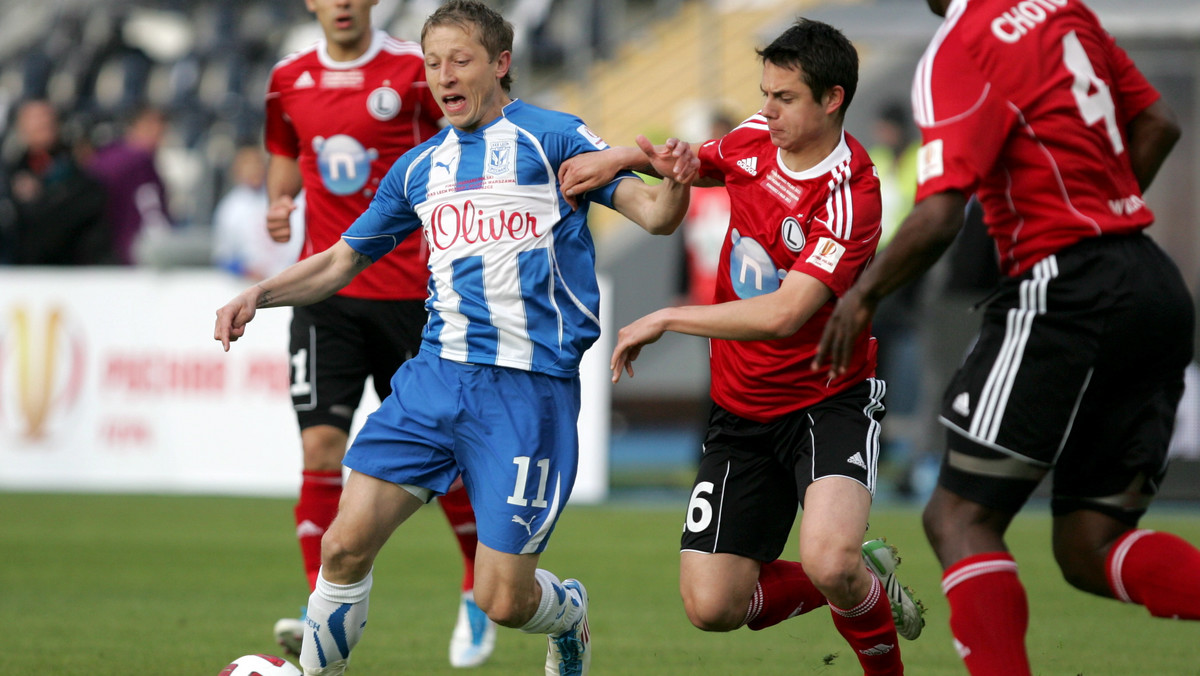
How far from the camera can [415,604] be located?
6973 millimetres

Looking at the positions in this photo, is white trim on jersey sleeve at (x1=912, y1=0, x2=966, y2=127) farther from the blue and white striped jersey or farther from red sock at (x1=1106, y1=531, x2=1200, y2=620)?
red sock at (x1=1106, y1=531, x2=1200, y2=620)

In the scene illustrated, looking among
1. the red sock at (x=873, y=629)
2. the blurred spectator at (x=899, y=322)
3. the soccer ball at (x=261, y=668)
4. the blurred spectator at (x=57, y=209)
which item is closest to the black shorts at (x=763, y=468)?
the red sock at (x=873, y=629)

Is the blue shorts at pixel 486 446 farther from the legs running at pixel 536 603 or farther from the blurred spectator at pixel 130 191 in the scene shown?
the blurred spectator at pixel 130 191

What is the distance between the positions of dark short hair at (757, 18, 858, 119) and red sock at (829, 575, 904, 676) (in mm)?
1511

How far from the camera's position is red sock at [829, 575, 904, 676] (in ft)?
14.6

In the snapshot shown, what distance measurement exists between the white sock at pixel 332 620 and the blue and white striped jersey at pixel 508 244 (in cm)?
78

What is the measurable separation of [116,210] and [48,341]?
259cm

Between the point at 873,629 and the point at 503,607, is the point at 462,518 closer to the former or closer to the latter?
the point at 503,607

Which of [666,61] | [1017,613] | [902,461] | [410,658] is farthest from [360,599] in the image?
[666,61]

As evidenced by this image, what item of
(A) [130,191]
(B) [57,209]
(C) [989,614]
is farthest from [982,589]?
(A) [130,191]

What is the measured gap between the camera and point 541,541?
4.44m

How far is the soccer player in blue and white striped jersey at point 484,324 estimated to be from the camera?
4363 mm

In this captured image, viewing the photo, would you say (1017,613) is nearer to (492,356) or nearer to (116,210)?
(492,356)

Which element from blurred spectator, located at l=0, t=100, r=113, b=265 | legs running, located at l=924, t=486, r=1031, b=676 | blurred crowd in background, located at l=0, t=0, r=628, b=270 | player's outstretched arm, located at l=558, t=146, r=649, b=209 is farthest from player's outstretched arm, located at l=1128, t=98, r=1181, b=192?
blurred spectator, located at l=0, t=100, r=113, b=265
